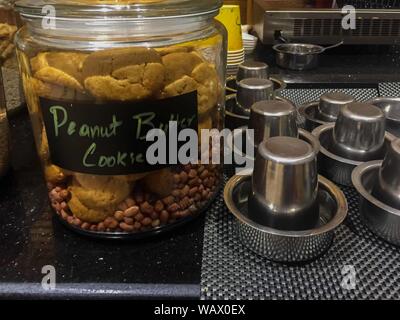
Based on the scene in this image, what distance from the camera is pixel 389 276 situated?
396 mm

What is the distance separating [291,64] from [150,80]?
2.64 ft

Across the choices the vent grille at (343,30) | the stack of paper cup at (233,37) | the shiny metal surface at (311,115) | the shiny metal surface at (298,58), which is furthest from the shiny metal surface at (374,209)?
the vent grille at (343,30)

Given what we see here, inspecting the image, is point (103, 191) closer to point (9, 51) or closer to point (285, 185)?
point (285, 185)

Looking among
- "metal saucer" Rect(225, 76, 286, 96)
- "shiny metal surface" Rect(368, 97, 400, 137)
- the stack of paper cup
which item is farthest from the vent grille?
"shiny metal surface" Rect(368, 97, 400, 137)

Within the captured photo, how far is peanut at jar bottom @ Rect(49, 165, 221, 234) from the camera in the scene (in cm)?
42

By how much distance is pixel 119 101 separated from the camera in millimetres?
380

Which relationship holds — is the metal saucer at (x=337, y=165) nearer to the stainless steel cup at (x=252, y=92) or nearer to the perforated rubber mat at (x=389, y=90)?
the stainless steel cup at (x=252, y=92)

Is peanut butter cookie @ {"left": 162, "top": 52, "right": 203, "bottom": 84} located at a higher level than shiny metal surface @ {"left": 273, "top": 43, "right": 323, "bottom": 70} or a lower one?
higher

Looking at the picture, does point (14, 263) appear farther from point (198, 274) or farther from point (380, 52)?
point (380, 52)

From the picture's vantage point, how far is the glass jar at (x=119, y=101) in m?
0.38

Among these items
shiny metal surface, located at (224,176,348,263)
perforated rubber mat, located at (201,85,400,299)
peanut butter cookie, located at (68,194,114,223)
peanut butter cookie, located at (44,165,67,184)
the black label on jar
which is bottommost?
perforated rubber mat, located at (201,85,400,299)

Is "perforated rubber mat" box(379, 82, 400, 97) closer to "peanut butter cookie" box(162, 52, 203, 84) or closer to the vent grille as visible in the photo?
the vent grille

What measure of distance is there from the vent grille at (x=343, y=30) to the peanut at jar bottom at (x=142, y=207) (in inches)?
35.5
